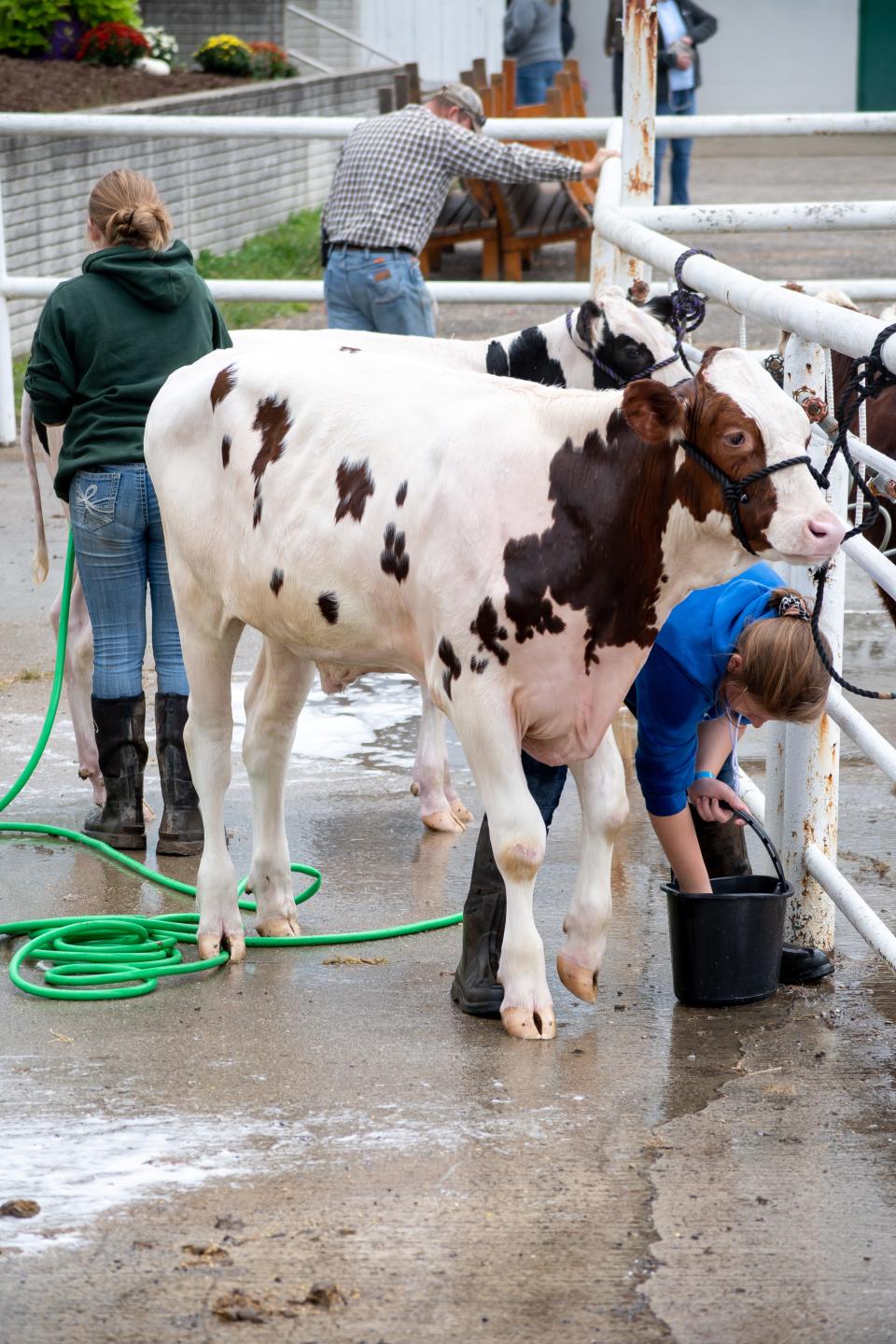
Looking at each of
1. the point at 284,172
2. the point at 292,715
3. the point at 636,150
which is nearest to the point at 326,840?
the point at 292,715

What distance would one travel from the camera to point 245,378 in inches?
169

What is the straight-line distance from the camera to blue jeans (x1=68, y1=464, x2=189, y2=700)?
17.0 ft

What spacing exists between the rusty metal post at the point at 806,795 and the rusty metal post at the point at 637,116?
288 cm

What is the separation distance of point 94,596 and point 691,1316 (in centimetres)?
310

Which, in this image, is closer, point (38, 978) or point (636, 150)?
point (38, 978)

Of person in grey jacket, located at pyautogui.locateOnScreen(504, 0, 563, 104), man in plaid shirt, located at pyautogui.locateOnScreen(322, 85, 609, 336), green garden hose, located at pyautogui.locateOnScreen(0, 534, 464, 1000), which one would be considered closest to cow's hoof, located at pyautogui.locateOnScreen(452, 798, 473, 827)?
green garden hose, located at pyautogui.locateOnScreen(0, 534, 464, 1000)

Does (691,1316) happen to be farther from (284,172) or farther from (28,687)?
(284,172)

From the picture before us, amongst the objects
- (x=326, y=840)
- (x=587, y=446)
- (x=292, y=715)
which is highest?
(x=587, y=446)

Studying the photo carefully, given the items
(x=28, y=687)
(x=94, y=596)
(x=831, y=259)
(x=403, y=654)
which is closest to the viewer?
(x=403, y=654)

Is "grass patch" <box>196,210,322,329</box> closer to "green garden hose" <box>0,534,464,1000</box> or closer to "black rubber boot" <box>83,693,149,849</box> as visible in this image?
"black rubber boot" <box>83,693,149,849</box>

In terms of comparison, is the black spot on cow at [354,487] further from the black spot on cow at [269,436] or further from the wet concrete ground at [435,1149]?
the wet concrete ground at [435,1149]

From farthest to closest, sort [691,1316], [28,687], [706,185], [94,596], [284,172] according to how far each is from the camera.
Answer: [706,185] → [284,172] → [28,687] → [94,596] → [691,1316]

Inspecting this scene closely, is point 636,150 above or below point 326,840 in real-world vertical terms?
above

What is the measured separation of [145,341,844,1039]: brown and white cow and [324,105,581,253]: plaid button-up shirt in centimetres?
379
